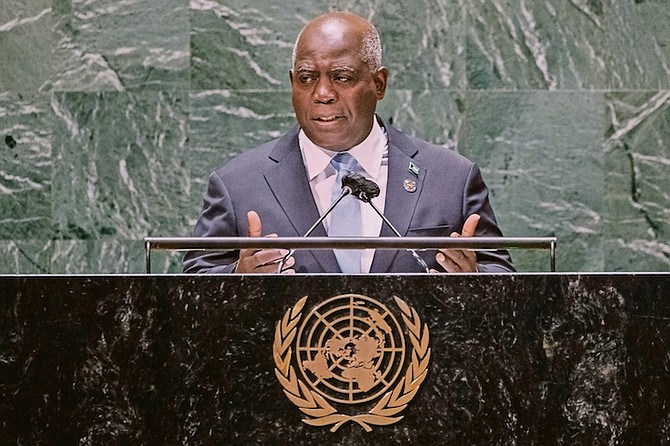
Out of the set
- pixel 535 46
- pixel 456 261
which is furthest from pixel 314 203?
pixel 535 46

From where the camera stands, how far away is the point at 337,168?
432cm

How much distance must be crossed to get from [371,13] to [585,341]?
305 cm

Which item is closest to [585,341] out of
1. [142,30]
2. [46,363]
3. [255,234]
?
[255,234]

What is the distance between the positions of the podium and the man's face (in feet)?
4.63

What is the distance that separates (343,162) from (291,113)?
1.59 meters

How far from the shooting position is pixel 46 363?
302 cm

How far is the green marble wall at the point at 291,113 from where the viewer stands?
5.83 meters

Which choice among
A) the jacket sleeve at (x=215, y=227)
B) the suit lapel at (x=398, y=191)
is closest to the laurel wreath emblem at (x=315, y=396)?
the jacket sleeve at (x=215, y=227)

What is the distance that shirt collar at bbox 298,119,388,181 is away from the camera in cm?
435

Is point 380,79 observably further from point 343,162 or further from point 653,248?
point 653,248

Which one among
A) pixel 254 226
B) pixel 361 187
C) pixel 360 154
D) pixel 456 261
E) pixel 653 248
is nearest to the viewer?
pixel 361 187

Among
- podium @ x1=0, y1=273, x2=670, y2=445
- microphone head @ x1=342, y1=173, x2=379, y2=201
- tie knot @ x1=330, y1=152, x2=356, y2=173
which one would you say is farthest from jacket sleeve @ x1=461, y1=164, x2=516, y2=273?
podium @ x1=0, y1=273, x2=670, y2=445

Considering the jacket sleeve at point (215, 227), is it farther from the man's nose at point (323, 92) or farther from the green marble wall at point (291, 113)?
the green marble wall at point (291, 113)

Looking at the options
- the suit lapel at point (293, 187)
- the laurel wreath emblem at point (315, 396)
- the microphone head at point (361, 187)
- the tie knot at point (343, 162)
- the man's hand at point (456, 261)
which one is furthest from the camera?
the tie knot at point (343, 162)
